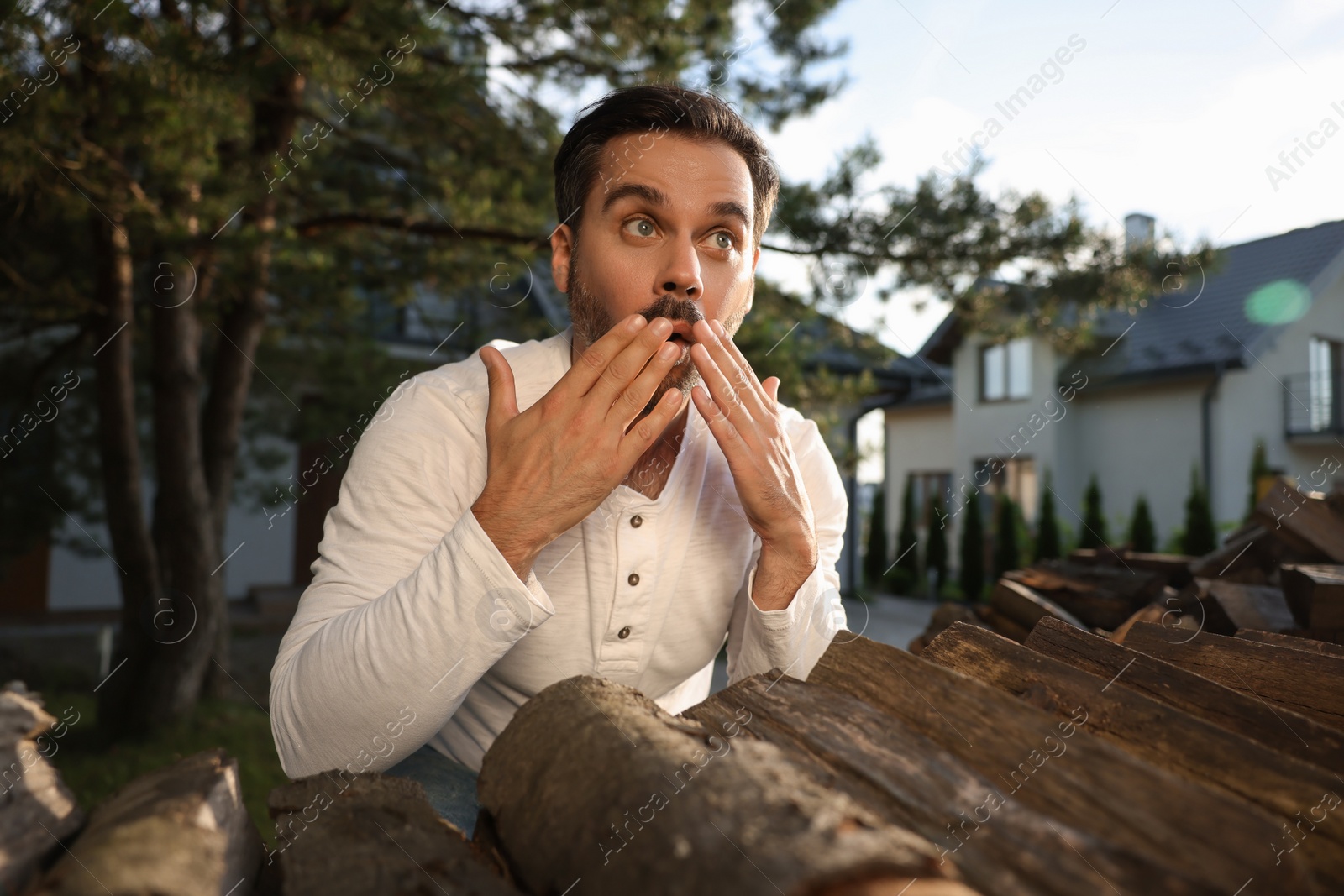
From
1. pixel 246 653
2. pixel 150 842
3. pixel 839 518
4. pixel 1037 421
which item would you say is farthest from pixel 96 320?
pixel 1037 421

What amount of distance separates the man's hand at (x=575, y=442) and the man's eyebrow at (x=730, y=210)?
1.89 feet

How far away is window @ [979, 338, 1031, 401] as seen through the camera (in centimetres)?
1728

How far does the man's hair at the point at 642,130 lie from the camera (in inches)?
85.9

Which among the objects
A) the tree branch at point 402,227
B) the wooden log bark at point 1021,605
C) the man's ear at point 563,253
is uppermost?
the tree branch at point 402,227

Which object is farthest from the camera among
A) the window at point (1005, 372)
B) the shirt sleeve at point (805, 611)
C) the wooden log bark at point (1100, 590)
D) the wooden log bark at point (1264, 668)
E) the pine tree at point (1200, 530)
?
the window at point (1005, 372)

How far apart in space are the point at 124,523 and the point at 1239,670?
641 centimetres

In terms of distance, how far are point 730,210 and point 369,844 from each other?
1590 millimetres

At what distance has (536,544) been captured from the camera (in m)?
1.63

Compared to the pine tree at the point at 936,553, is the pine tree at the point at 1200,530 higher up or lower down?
higher up

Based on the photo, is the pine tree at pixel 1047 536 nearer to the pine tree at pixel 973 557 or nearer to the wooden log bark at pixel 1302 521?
the pine tree at pixel 973 557

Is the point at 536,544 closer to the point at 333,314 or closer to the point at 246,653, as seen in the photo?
the point at 333,314

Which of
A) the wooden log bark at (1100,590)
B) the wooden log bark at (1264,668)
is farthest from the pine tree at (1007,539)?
the wooden log bark at (1264,668)
